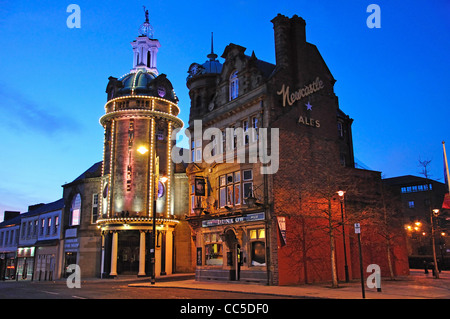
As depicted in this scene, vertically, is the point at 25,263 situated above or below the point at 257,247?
below

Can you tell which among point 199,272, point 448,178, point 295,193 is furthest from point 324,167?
point 199,272

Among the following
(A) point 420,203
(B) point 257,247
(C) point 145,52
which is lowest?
(B) point 257,247

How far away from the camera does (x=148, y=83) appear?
146 feet

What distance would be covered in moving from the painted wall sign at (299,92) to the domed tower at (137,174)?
16.0 meters

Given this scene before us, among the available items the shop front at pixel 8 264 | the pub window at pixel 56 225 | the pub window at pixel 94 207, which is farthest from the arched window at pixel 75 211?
the shop front at pixel 8 264

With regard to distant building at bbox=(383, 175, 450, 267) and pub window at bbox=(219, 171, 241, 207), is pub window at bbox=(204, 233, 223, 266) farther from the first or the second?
distant building at bbox=(383, 175, 450, 267)

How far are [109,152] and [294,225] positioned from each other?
25.3m

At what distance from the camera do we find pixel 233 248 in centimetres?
2988

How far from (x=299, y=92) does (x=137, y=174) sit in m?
20.0

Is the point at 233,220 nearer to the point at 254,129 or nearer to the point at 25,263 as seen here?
the point at 254,129

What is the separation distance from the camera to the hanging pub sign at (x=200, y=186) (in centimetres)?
3194

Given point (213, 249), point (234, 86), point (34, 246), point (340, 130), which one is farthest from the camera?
point (34, 246)

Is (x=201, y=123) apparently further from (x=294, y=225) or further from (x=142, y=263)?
(x=142, y=263)
